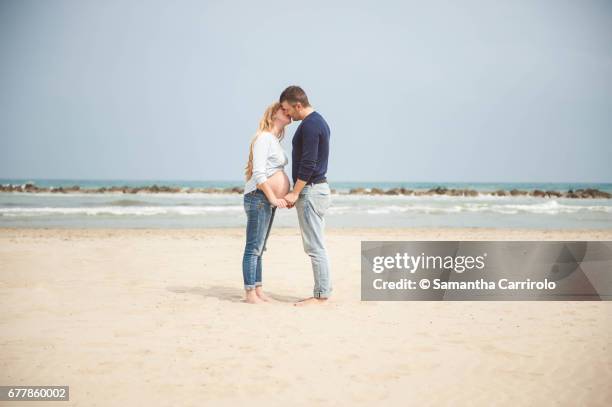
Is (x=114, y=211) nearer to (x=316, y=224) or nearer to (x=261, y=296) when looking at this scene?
(x=261, y=296)

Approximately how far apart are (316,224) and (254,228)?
62 cm

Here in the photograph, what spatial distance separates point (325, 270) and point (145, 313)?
1.78 metres

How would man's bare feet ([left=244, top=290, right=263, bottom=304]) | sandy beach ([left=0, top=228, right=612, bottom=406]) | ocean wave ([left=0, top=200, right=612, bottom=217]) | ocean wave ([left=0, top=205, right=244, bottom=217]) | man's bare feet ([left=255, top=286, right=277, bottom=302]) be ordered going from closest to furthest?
sandy beach ([left=0, top=228, right=612, bottom=406]) < man's bare feet ([left=244, top=290, right=263, bottom=304]) < man's bare feet ([left=255, top=286, right=277, bottom=302]) < ocean wave ([left=0, top=205, right=244, bottom=217]) < ocean wave ([left=0, top=200, right=612, bottom=217])

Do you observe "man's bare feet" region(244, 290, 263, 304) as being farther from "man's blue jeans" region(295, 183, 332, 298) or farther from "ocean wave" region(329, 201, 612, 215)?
"ocean wave" region(329, 201, 612, 215)

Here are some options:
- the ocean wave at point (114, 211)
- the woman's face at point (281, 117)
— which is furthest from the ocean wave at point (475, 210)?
the woman's face at point (281, 117)

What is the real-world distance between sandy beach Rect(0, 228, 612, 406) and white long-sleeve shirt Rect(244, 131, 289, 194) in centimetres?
126

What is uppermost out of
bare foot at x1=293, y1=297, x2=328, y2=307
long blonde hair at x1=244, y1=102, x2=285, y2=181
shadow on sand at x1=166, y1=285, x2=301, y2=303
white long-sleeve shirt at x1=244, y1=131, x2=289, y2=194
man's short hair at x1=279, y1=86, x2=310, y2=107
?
man's short hair at x1=279, y1=86, x2=310, y2=107

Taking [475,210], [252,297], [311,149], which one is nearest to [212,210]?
[475,210]

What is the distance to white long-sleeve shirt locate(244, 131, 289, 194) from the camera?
5.08m

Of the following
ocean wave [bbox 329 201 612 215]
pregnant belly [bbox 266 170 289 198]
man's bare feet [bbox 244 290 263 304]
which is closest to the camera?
pregnant belly [bbox 266 170 289 198]

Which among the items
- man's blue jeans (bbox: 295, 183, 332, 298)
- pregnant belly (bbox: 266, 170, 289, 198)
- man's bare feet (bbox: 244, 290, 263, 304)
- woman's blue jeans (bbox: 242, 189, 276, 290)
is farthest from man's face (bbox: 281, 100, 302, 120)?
man's bare feet (bbox: 244, 290, 263, 304)

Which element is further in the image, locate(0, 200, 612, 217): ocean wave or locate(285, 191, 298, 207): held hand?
locate(0, 200, 612, 217): ocean wave

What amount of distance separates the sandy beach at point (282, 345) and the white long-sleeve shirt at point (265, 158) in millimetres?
1261

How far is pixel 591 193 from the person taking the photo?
32750 mm
